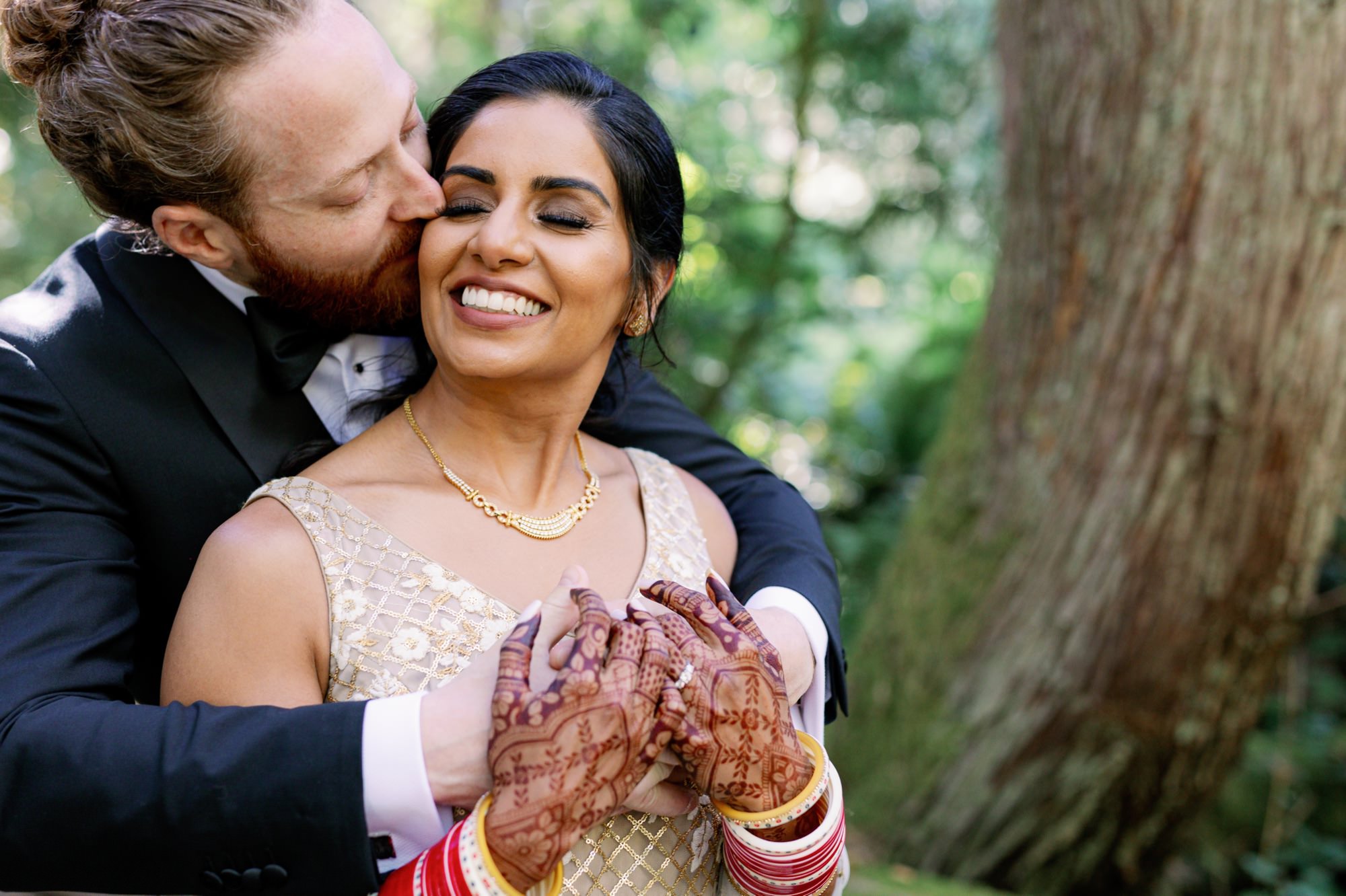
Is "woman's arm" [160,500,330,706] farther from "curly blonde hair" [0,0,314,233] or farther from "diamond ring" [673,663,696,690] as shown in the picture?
"curly blonde hair" [0,0,314,233]

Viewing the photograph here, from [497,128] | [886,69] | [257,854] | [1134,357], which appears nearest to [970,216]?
[886,69]

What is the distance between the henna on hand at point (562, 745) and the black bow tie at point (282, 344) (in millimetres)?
820

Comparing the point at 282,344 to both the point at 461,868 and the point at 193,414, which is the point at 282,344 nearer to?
the point at 193,414

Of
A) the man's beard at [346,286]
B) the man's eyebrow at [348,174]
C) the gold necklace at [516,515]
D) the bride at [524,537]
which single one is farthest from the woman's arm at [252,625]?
the man's eyebrow at [348,174]

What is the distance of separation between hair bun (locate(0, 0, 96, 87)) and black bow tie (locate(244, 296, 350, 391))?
1.71ft

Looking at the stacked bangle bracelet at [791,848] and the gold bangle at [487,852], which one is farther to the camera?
the stacked bangle bracelet at [791,848]

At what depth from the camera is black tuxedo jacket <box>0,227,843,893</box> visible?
1.61 m

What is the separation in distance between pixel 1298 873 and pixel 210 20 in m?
4.85

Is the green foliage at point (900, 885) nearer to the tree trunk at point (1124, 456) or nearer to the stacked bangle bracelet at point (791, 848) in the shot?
the tree trunk at point (1124, 456)

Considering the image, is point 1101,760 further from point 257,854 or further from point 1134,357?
point 257,854

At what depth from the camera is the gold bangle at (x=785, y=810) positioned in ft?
5.89

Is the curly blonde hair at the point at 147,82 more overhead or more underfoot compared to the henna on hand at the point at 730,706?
more overhead

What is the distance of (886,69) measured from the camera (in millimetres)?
5887

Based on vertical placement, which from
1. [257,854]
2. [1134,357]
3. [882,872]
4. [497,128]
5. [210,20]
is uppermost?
[210,20]
